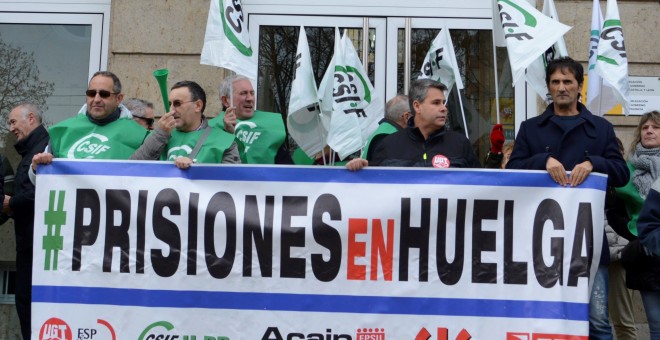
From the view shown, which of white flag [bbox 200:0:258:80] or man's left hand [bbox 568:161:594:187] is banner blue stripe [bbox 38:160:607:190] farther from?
white flag [bbox 200:0:258:80]

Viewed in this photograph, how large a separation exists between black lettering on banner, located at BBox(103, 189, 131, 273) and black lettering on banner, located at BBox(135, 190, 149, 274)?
0.05 m

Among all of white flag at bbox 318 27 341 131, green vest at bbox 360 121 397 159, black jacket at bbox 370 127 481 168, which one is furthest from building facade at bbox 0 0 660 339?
black jacket at bbox 370 127 481 168

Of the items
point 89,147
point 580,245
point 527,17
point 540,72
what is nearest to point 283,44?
point 540,72

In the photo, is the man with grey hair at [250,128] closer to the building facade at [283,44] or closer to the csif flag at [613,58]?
the building facade at [283,44]

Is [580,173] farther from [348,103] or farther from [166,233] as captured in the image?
[166,233]

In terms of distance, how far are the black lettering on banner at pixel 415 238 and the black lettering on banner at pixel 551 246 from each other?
605 mm

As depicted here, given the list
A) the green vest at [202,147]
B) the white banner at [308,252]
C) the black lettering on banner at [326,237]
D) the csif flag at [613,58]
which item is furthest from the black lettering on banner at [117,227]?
the csif flag at [613,58]

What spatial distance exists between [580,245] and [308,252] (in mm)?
1542

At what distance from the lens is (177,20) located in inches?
338

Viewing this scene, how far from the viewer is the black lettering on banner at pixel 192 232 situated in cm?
556

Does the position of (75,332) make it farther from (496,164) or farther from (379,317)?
(496,164)

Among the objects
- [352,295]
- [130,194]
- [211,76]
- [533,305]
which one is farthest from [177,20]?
[533,305]

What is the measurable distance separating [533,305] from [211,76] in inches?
163

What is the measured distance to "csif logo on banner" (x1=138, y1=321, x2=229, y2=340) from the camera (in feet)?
18.1
